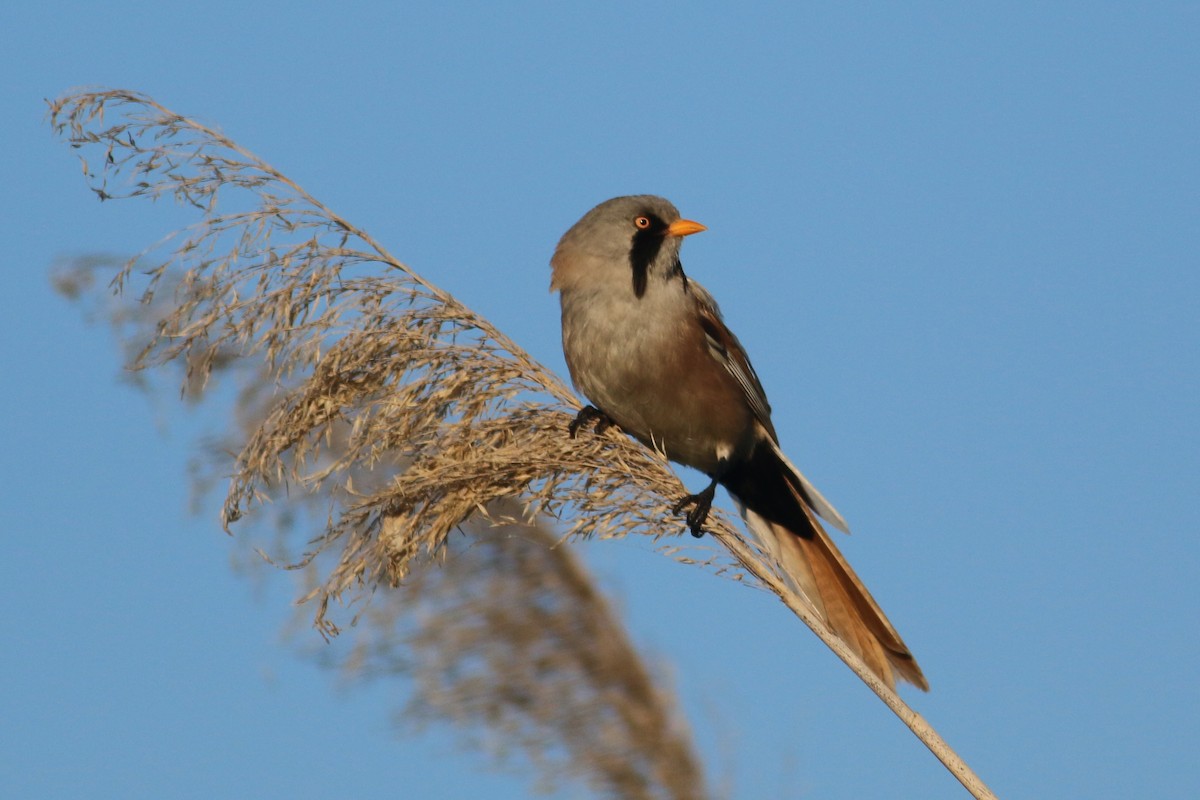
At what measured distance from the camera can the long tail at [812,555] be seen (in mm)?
3363

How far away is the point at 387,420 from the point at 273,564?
423 mm

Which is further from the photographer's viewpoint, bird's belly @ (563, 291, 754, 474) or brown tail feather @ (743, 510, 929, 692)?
bird's belly @ (563, 291, 754, 474)

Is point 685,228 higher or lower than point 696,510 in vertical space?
higher

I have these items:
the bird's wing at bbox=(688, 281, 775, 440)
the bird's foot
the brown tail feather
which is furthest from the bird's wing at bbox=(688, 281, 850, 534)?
the bird's foot

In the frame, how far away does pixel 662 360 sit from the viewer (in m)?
4.12

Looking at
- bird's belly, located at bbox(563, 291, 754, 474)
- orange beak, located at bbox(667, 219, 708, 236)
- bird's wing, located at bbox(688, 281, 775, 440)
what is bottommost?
bird's belly, located at bbox(563, 291, 754, 474)

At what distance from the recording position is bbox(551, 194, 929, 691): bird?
4.06 meters

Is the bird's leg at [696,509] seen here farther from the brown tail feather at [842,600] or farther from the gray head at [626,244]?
the gray head at [626,244]

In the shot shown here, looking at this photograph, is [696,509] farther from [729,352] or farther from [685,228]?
[729,352]

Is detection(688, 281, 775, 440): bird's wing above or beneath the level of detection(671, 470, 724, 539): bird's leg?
above

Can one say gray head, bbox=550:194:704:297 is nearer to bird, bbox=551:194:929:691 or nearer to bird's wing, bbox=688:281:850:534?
bird, bbox=551:194:929:691

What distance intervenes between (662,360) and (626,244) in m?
0.41

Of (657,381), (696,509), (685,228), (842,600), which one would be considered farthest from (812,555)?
(685,228)

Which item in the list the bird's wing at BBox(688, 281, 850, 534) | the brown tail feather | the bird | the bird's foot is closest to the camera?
the bird's foot
